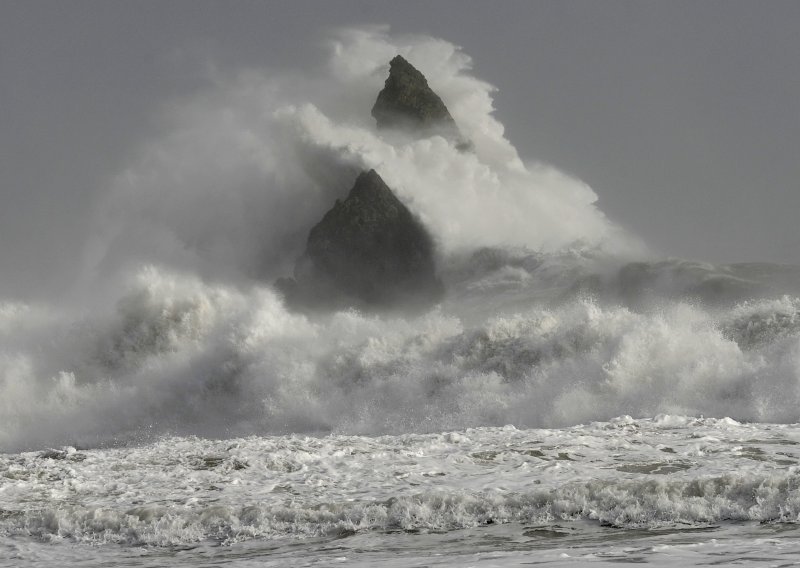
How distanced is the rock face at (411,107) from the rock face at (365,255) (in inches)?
205

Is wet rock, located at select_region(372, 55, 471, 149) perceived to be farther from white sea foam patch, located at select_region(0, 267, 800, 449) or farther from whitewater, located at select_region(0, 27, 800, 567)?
white sea foam patch, located at select_region(0, 267, 800, 449)

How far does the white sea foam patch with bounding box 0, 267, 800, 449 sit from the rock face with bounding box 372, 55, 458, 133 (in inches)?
746

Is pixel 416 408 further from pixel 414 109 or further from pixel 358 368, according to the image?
pixel 414 109

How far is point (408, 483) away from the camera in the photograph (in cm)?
1037

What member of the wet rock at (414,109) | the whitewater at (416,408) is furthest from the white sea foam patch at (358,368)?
the wet rock at (414,109)

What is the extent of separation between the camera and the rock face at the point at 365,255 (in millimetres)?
39156

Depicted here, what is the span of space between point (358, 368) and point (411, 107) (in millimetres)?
25046

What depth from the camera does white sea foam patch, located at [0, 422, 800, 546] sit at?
8805mm

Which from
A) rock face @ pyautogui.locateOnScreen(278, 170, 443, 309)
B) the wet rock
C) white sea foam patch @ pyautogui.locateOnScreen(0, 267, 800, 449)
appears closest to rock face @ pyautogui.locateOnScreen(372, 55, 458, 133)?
the wet rock

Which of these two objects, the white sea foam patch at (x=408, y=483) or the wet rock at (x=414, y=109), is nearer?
the white sea foam patch at (x=408, y=483)

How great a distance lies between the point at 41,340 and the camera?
28.9 meters

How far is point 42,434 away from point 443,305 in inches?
655

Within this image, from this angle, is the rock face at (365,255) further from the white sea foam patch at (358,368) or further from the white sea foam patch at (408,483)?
the white sea foam patch at (408,483)

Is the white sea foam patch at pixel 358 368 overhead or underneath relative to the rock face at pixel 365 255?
underneath
